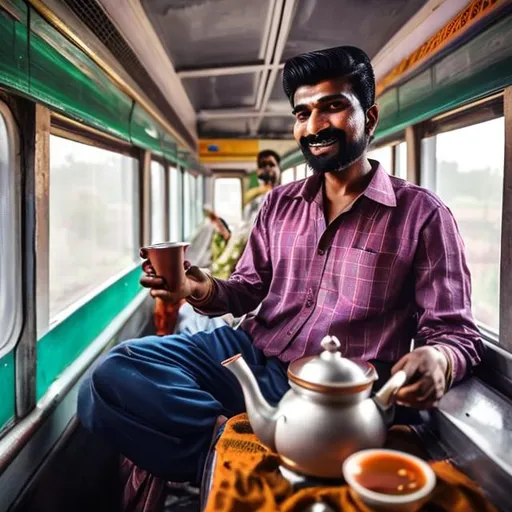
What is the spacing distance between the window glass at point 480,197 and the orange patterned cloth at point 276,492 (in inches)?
43.4

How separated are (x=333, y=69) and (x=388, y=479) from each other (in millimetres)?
1326

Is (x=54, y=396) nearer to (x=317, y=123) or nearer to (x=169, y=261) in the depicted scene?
(x=169, y=261)

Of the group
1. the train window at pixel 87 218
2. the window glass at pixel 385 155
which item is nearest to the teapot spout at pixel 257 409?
the train window at pixel 87 218

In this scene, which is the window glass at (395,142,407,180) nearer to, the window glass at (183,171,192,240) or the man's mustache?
the man's mustache

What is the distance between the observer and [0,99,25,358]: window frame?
6.22 ft

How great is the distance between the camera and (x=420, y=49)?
2873mm

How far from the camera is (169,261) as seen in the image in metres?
1.57

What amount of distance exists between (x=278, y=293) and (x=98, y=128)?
Result: 154cm

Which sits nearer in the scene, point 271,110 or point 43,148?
point 43,148

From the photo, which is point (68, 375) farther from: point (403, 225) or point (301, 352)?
point (403, 225)

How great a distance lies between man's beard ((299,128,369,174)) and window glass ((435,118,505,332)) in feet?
2.16

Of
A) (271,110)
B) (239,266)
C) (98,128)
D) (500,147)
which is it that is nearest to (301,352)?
(239,266)

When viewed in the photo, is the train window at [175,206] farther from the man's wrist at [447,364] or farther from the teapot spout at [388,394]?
the teapot spout at [388,394]

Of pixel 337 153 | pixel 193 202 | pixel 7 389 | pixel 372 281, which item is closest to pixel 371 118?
pixel 337 153
